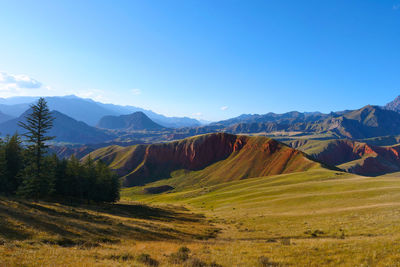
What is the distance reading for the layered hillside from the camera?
134 m

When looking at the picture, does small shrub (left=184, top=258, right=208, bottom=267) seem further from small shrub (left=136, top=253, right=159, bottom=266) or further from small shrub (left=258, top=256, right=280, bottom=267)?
small shrub (left=258, top=256, right=280, bottom=267)

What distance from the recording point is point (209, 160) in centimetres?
17875

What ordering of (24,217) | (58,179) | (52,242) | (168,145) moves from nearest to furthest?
(52,242) < (24,217) < (58,179) < (168,145)

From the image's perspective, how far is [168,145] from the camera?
19912 cm

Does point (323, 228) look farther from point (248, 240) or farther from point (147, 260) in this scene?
point (147, 260)

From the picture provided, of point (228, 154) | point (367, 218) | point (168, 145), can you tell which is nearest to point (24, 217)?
point (367, 218)

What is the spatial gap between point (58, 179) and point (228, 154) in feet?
438

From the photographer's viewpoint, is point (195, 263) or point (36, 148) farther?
point (36, 148)

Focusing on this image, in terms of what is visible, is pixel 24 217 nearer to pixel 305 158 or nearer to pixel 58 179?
pixel 58 179

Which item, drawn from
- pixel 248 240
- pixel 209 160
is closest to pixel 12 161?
pixel 248 240

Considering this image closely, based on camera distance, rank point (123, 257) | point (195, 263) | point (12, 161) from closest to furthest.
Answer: point (195, 263) → point (123, 257) → point (12, 161)

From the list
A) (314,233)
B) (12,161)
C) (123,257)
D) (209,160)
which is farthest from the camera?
(209,160)

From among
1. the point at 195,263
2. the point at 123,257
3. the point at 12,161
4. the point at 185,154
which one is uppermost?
the point at 195,263

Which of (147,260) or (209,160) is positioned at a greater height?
(147,260)
